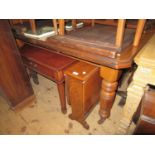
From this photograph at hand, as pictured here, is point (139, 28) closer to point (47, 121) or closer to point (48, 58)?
point (48, 58)

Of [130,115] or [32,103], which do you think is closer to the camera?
[130,115]

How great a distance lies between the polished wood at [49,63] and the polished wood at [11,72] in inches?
4.6

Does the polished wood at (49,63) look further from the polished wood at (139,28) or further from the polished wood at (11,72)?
the polished wood at (139,28)

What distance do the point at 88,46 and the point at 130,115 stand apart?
0.59 m

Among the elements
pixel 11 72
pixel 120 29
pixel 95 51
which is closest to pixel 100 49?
pixel 95 51

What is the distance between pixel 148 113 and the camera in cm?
72

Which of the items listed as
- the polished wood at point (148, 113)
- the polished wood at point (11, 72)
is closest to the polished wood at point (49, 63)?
the polished wood at point (11, 72)

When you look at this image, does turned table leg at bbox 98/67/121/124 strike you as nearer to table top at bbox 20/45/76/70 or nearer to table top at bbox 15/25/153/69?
table top at bbox 15/25/153/69

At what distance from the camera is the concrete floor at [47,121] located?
1159mm

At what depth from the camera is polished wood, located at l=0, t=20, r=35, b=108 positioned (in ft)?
3.22

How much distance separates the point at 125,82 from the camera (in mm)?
1704

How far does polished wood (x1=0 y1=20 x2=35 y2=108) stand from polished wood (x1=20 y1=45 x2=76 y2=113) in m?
0.12
